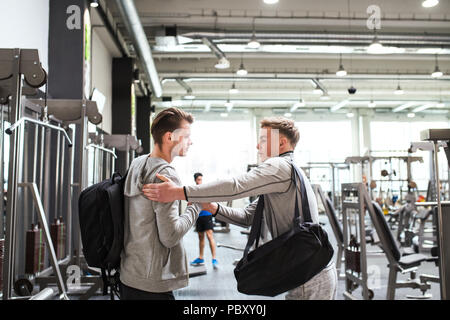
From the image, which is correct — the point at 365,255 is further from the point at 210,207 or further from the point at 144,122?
the point at 144,122

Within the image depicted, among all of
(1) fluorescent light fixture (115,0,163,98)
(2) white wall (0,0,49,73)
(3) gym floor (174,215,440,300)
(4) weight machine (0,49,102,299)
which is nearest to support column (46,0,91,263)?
(2) white wall (0,0,49,73)

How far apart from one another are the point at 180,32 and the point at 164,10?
56 cm

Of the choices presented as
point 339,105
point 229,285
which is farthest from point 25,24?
point 339,105

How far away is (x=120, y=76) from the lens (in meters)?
9.35

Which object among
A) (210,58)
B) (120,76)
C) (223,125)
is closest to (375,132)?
(223,125)

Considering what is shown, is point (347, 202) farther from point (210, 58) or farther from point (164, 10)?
point (210, 58)

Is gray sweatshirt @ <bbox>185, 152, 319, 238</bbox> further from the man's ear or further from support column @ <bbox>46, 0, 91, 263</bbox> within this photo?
support column @ <bbox>46, 0, 91, 263</bbox>

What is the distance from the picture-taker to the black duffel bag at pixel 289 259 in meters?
1.30

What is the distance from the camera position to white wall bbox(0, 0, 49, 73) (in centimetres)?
392

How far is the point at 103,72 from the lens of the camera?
8.48 metres

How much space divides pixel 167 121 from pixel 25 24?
12.4 feet

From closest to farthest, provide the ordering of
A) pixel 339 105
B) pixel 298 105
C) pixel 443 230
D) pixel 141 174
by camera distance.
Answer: pixel 141 174, pixel 443 230, pixel 298 105, pixel 339 105

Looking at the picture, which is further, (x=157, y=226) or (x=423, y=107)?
(x=423, y=107)

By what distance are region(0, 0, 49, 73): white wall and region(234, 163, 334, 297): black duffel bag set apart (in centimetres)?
306
